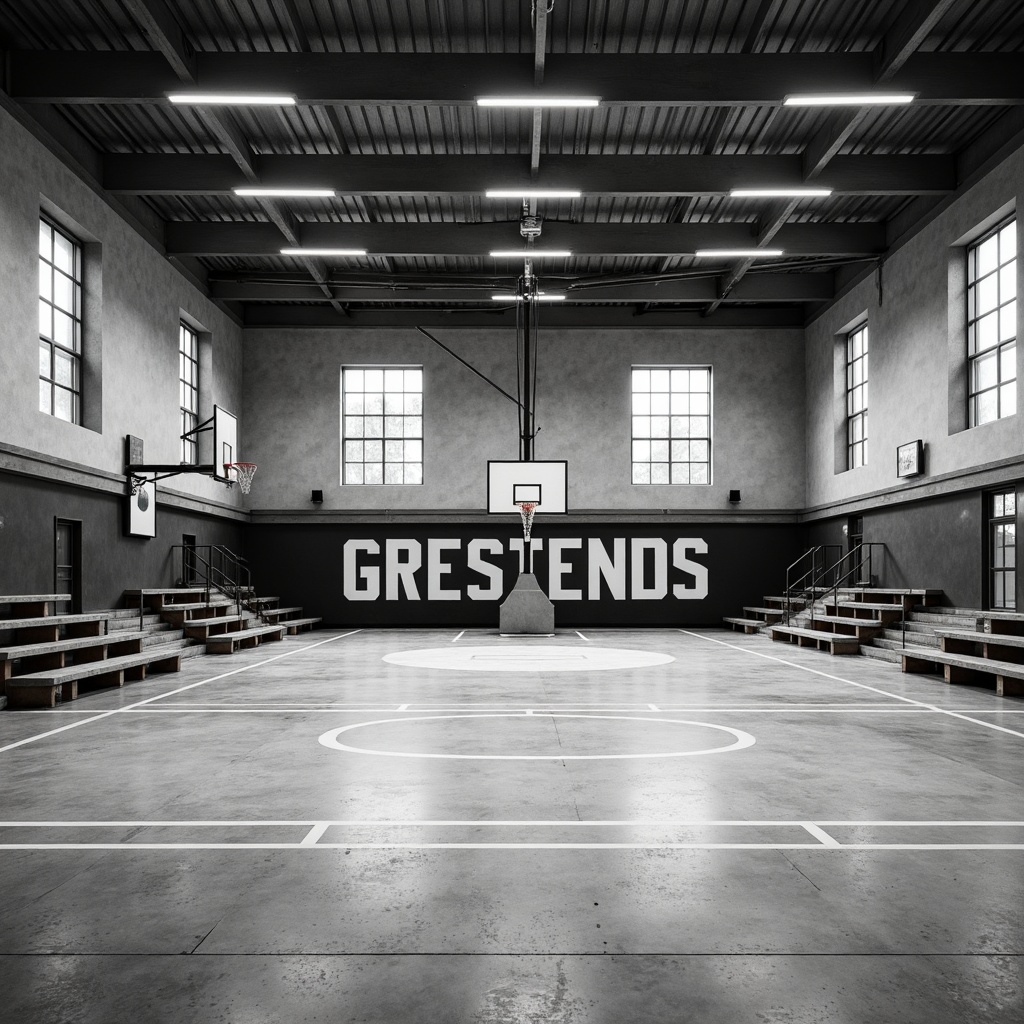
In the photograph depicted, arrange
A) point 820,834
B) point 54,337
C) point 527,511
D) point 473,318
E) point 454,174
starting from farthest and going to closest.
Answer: point 473,318, point 527,511, point 454,174, point 54,337, point 820,834

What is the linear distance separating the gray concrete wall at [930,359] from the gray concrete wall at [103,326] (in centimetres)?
1308

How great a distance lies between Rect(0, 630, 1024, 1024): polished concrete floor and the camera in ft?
8.16

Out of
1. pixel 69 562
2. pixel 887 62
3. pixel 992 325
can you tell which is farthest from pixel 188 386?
pixel 992 325

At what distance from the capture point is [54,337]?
12.4m

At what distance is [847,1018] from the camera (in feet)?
7.65

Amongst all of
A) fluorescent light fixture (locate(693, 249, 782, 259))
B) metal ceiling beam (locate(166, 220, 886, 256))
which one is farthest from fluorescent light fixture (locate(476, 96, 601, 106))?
fluorescent light fixture (locate(693, 249, 782, 259))

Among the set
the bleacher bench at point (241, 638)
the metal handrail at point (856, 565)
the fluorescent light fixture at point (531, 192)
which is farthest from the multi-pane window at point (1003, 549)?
the bleacher bench at point (241, 638)

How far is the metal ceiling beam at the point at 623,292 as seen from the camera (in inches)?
738

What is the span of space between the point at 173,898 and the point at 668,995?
5.98 feet

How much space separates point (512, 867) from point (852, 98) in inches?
388

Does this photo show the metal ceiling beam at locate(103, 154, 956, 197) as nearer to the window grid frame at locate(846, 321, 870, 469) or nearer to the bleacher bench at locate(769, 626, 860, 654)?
the window grid frame at locate(846, 321, 870, 469)

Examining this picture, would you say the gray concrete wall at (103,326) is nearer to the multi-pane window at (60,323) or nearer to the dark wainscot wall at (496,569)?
the multi-pane window at (60,323)

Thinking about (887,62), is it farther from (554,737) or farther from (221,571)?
(221,571)

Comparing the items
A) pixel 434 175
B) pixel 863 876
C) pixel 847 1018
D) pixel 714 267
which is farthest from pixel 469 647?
pixel 847 1018
